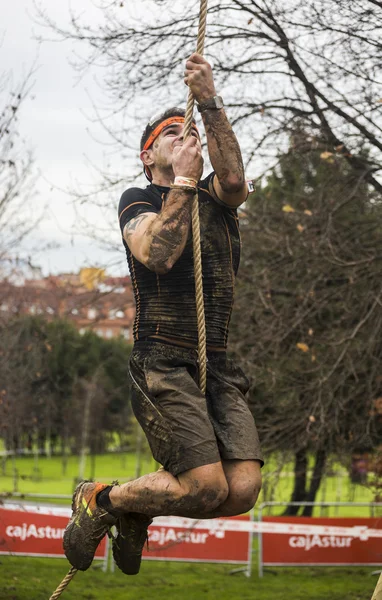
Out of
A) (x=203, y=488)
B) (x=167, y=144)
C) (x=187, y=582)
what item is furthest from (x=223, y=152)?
(x=187, y=582)

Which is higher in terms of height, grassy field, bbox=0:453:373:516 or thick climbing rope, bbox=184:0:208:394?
thick climbing rope, bbox=184:0:208:394

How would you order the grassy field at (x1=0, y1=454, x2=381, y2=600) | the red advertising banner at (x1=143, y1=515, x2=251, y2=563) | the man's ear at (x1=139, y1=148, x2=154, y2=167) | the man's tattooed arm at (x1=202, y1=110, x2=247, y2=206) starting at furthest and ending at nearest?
the red advertising banner at (x1=143, y1=515, x2=251, y2=563) → the grassy field at (x1=0, y1=454, x2=381, y2=600) → the man's ear at (x1=139, y1=148, x2=154, y2=167) → the man's tattooed arm at (x1=202, y1=110, x2=247, y2=206)

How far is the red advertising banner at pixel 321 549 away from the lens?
12.7 metres

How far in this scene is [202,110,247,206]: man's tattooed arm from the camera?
13.9 ft

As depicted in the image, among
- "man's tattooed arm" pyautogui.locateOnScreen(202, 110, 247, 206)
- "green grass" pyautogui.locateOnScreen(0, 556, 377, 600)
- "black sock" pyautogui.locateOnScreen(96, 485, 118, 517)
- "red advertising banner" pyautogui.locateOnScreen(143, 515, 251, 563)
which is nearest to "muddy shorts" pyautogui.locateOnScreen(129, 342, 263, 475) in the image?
"black sock" pyautogui.locateOnScreen(96, 485, 118, 517)

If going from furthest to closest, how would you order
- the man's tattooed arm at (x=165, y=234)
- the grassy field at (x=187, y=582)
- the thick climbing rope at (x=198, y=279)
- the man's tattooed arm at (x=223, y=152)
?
the grassy field at (x=187, y=582)
the man's tattooed arm at (x=223, y=152)
the thick climbing rope at (x=198, y=279)
the man's tattooed arm at (x=165, y=234)

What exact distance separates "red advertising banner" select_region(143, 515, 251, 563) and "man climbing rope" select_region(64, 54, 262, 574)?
7.83 metres

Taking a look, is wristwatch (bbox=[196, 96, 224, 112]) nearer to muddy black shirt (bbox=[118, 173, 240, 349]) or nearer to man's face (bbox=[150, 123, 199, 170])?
man's face (bbox=[150, 123, 199, 170])

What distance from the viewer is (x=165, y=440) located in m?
4.06


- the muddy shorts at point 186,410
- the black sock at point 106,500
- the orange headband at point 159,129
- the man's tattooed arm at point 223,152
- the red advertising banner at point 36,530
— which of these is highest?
the orange headband at point 159,129

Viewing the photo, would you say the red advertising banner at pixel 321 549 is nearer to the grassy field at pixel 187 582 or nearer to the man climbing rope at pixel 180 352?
the grassy field at pixel 187 582

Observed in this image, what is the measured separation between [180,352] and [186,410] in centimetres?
33

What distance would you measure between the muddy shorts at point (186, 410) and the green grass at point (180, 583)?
6.04m

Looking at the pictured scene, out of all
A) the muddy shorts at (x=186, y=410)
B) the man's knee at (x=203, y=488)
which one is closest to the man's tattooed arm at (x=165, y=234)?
the muddy shorts at (x=186, y=410)
